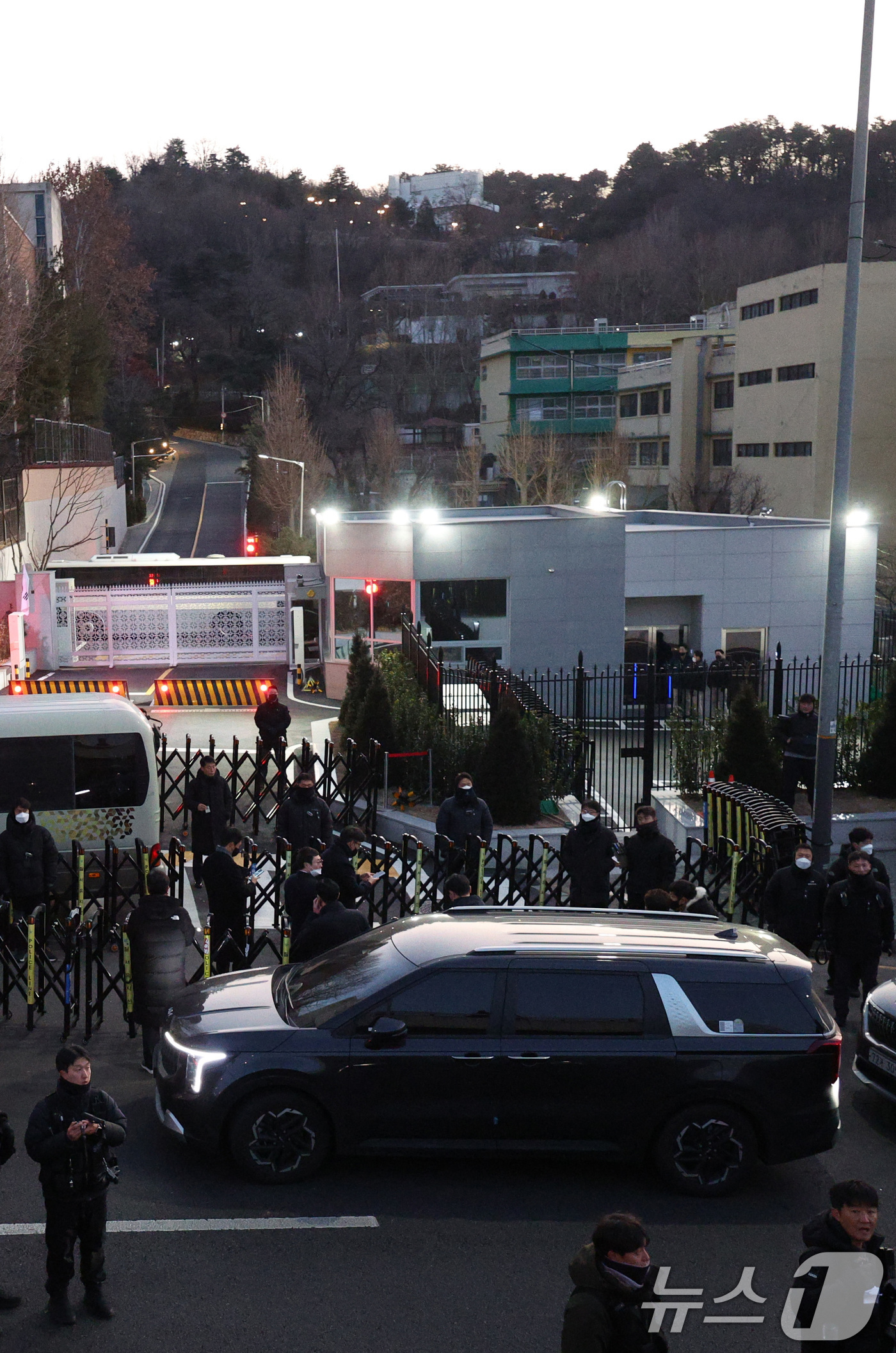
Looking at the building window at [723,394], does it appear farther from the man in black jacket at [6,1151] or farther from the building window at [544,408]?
the man in black jacket at [6,1151]

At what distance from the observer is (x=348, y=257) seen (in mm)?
149250

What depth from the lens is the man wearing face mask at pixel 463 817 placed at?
13016mm

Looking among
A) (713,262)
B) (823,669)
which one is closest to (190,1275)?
(823,669)

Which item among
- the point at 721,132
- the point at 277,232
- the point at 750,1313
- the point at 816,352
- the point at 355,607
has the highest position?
the point at 721,132

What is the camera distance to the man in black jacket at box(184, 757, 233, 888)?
13.5 m

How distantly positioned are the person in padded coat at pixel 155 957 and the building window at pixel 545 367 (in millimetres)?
79528

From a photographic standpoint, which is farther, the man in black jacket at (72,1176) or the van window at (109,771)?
the van window at (109,771)

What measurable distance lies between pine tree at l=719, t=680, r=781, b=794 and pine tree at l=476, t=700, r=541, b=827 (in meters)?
2.72

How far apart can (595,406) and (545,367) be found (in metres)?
4.61

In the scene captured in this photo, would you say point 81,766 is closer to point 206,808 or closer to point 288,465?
point 206,808

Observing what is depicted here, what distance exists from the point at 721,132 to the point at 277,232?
6157cm

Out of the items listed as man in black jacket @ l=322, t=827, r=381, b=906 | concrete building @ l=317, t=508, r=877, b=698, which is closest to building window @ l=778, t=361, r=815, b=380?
concrete building @ l=317, t=508, r=877, b=698

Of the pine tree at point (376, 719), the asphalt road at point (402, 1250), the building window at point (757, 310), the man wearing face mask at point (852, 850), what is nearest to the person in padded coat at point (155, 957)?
the asphalt road at point (402, 1250)

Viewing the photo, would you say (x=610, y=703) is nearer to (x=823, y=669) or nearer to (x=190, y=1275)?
(x=823, y=669)
